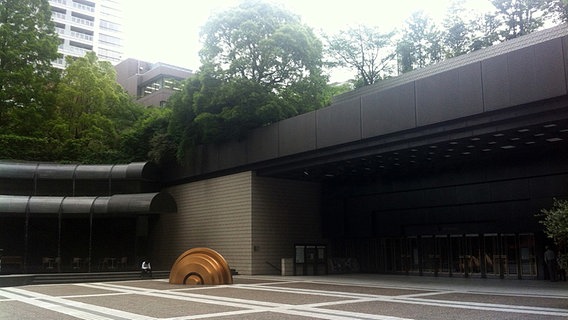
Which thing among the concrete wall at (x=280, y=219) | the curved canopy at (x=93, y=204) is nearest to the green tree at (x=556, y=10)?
the concrete wall at (x=280, y=219)

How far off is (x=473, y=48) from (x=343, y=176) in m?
20.4

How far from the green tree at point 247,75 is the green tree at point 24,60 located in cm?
1703

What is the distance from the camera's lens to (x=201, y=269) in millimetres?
22172

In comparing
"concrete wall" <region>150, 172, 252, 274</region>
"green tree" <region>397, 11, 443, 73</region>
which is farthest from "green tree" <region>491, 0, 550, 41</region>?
"concrete wall" <region>150, 172, 252, 274</region>

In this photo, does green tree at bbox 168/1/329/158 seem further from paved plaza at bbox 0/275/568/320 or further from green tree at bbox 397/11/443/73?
green tree at bbox 397/11/443/73

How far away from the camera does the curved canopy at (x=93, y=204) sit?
31172 mm

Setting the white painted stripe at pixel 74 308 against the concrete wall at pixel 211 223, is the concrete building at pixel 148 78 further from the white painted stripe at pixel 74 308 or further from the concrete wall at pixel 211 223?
the white painted stripe at pixel 74 308

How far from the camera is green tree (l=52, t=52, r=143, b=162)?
43281 mm

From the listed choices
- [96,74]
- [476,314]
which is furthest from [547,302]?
[96,74]

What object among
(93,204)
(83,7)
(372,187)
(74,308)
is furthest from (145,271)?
(83,7)

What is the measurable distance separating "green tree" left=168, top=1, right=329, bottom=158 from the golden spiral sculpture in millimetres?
8188

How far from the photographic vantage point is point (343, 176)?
Result: 29.6 m

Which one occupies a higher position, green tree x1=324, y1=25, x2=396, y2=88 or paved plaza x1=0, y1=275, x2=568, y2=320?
green tree x1=324, y1=25, x2=396, y2=88

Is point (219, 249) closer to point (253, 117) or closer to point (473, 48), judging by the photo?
point (253, 117)
